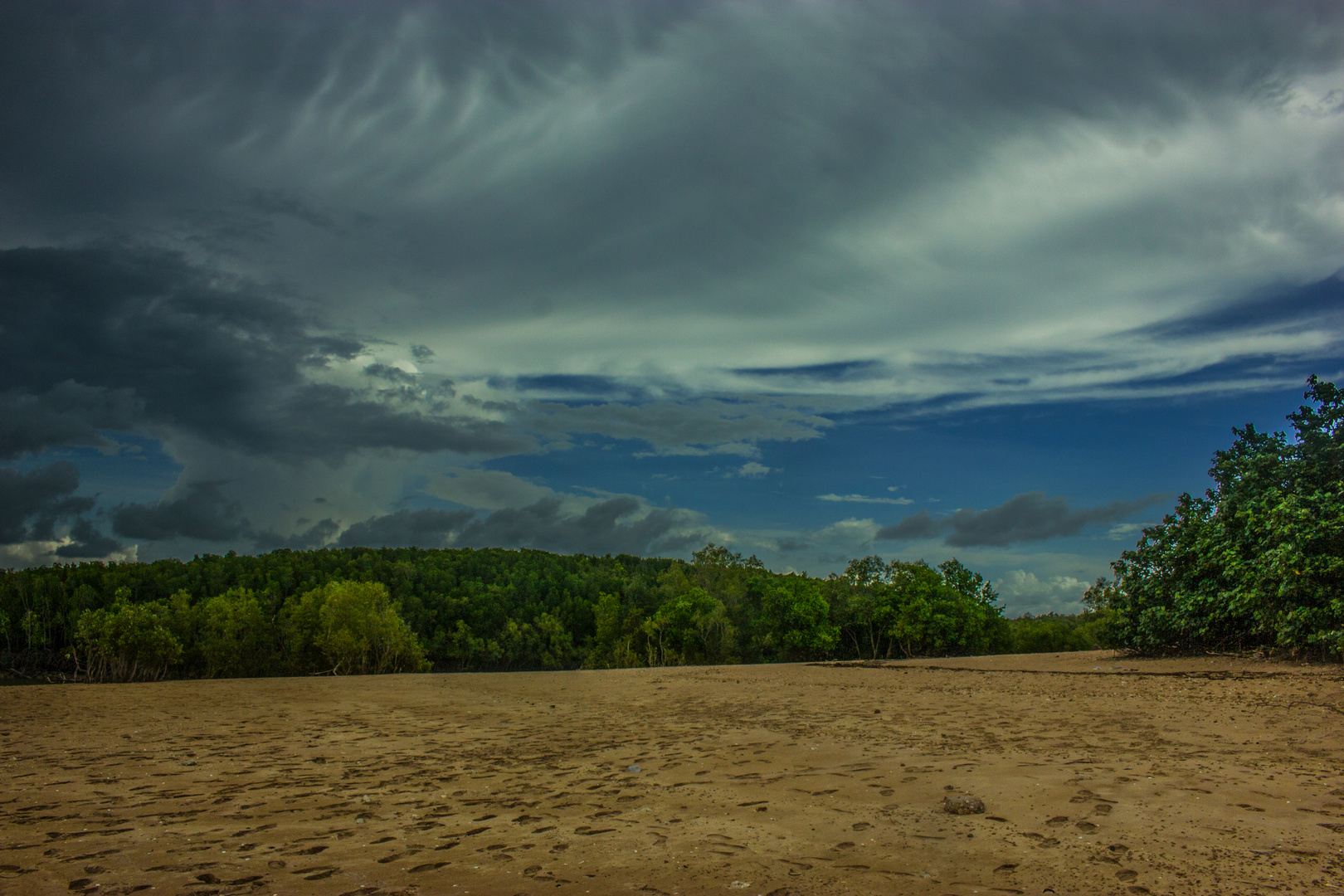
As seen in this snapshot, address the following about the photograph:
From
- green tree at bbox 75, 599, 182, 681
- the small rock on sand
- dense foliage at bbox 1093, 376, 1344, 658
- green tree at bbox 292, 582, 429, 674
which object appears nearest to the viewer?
the small rock on sand

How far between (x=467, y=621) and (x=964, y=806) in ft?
350

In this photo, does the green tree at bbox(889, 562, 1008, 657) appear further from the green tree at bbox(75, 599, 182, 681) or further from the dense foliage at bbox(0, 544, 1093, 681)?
the green tree at bbox(75, 599, 182, 681)

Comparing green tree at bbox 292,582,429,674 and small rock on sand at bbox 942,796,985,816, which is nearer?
small rock on sand at bbox 942,796,985,816

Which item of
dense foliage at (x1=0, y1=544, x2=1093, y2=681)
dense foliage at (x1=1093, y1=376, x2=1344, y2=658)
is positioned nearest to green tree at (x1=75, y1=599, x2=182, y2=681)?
dense foliage at (x1=0, y1=544, x2=1093, y2=681)

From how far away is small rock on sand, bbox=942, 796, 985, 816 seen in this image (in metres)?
8.08

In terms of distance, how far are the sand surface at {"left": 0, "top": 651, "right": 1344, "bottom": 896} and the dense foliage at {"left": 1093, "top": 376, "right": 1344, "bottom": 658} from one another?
3720mm

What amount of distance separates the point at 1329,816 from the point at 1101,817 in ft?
7.45

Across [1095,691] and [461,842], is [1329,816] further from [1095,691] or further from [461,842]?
[1095,691]

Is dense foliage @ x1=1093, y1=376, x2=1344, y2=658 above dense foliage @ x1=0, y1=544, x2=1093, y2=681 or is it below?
above

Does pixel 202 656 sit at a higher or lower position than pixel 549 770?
lower

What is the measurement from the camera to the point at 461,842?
772 cm

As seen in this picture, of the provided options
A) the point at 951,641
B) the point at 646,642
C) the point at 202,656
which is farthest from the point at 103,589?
the point at 951,641

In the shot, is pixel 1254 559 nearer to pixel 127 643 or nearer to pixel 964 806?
pixel 964 806

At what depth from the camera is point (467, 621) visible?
107000mm
